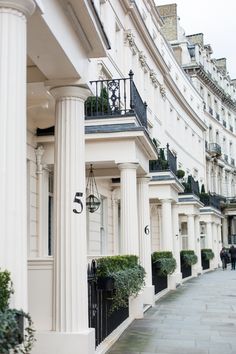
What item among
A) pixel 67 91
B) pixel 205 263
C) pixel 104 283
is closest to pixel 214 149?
pixel 205 263

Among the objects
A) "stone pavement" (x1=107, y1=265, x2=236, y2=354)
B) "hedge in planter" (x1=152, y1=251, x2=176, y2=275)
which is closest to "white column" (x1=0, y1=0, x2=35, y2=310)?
"stone pavement" (x1=107, y1=265, x2=236, y2=354)

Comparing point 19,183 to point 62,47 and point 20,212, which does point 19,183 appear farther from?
point 62,47

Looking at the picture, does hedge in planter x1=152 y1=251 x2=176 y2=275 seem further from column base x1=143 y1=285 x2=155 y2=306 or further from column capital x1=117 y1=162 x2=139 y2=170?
column capital x1=117 y1=162 x2=139 y2=170

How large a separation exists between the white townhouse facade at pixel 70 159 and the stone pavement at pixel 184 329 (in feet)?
1.32

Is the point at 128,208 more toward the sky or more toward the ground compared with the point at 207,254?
more toward the sky

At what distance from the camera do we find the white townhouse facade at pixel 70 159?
4.47m

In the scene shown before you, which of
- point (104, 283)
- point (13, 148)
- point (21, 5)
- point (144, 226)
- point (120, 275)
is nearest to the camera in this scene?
point (13, 148)

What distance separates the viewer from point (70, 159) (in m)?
7.04

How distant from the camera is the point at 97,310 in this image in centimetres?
826

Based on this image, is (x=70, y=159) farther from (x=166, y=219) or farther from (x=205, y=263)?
(x=205, y=263)

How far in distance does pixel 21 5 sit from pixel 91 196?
8.62 meters

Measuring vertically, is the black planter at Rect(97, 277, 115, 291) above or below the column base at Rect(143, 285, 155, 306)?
above

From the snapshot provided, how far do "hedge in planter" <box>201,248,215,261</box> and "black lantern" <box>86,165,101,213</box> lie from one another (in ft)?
65.0

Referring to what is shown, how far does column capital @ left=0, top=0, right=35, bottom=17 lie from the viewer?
4.49 metres
